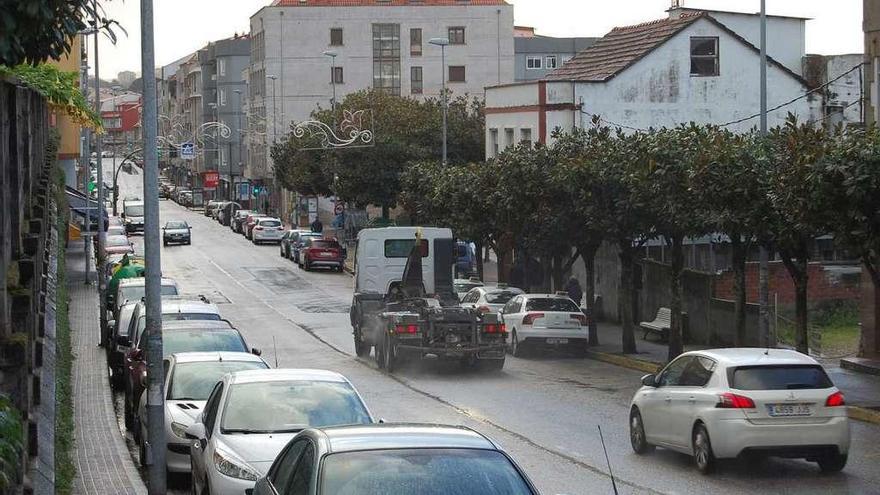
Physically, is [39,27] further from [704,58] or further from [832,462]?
[704,58]

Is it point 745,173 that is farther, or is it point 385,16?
point 385,16

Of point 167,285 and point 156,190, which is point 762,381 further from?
point 167,285

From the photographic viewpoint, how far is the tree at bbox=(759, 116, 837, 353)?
22.3 m

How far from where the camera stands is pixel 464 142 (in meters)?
67.9

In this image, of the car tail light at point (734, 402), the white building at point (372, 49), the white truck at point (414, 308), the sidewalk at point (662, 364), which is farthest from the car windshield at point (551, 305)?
the white building at point (372, 49)

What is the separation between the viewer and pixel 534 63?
116938 mm

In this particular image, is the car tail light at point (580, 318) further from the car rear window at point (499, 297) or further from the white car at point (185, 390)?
the white car at point (185, 390)

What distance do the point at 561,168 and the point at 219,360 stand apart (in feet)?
56.7

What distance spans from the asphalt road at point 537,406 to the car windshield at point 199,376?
151 inches

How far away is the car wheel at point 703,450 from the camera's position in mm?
16938

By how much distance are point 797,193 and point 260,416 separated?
479 inches

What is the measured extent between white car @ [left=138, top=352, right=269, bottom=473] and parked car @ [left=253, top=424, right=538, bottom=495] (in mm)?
7819

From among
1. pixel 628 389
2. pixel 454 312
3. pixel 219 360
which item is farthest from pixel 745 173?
pixel 219 360

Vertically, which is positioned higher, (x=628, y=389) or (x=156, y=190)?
(x=156, y=190)
